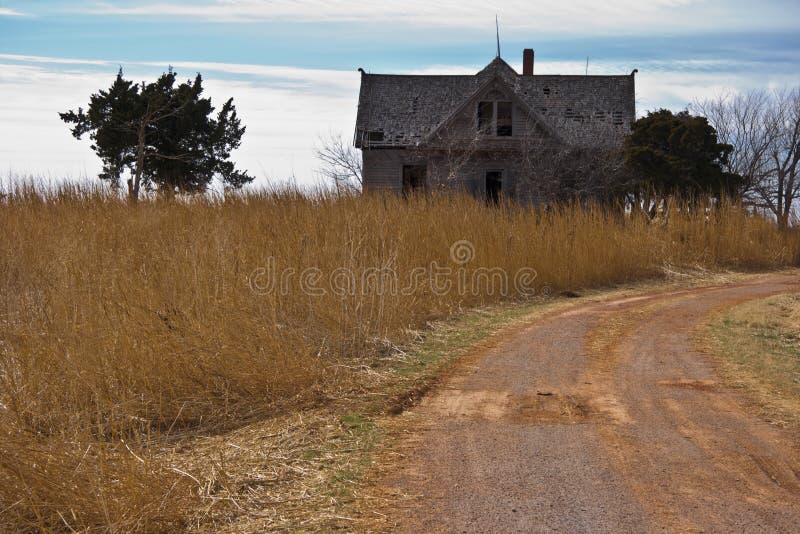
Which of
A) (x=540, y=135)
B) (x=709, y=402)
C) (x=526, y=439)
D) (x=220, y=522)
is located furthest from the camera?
(x=540, y=135)

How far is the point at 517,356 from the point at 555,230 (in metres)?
7.59

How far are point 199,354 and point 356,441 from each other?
1872mm

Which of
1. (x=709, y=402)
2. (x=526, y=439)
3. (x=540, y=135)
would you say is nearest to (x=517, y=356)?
(x=709, y=402)

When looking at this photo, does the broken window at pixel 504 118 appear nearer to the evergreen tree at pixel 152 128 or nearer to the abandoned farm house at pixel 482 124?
the abandoned farm house at pixel 482 124

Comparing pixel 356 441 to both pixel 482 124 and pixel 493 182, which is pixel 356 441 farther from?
pixel 493 182

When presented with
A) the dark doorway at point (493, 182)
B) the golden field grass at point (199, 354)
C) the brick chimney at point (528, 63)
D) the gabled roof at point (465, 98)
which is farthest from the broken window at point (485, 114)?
the golden field grass at point (199, 354)

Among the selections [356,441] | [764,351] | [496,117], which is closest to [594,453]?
[356,441]

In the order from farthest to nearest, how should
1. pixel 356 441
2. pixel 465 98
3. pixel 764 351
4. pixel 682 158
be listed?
pixel 465 98, pixel 682 158, pixel 764 351, pixel 356 441

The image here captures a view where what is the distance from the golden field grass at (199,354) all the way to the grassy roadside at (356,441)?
0.03m

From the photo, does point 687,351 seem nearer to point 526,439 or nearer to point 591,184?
point 526,439

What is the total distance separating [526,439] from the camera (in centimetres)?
538

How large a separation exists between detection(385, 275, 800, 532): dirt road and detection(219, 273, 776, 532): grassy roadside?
0.21 meters

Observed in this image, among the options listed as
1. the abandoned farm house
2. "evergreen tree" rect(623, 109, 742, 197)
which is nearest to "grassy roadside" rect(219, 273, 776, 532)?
"evergreen tree" rect(623, 109, 742, 197)

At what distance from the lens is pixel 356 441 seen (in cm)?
553
